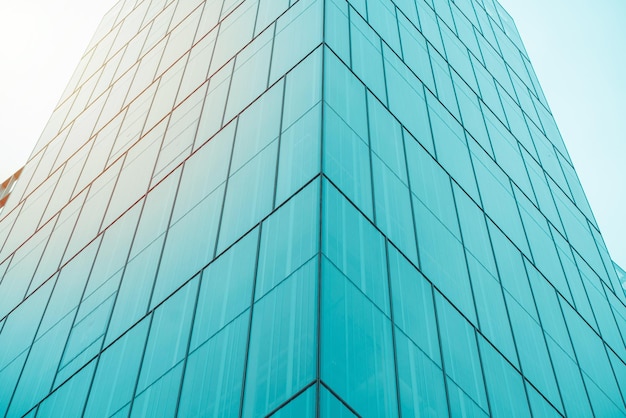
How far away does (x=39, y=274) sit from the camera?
22625 mm

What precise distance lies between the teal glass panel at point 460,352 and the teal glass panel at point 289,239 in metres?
3.73

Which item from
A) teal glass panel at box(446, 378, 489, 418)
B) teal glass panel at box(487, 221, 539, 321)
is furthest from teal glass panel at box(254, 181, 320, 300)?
teal glass panel at box(487, 221, 539, 321)

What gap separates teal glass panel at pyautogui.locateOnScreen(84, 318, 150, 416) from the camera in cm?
1473

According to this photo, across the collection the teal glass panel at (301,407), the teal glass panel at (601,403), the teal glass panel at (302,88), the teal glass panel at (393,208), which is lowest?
the teal glass panel at (601,403)

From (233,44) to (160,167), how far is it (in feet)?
16.0

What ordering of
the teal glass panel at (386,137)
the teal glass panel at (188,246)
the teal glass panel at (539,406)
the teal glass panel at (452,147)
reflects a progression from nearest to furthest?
the teal glass panel at (188,246) → the teal glass panel at (539,406) → the teal glass panel at (386,137) → the teal glass panel at (452,147)

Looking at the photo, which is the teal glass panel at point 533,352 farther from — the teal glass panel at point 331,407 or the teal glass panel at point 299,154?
the teal glass panel at point 331,407

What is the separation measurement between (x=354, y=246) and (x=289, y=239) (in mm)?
1267

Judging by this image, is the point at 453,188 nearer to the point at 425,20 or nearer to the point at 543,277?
the point at 543,277

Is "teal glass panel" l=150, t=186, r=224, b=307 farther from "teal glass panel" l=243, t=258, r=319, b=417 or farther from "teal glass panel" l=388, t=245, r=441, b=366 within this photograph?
"teal glass panel" l=388, t=245, r=441, b=366

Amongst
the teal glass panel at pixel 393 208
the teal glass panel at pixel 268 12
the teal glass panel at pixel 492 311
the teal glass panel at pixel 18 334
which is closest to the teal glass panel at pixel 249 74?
the teal glass panel at pixel 268 12

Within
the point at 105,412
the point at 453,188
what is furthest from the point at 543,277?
the point at 105,412

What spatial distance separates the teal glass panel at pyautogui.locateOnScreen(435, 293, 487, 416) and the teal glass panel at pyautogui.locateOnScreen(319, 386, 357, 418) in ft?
12.1

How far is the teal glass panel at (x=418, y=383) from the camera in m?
12.2
